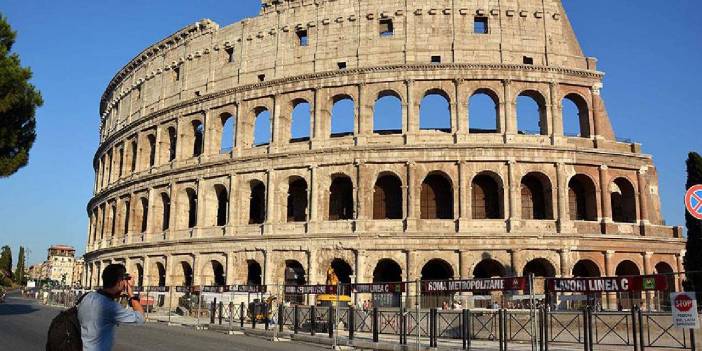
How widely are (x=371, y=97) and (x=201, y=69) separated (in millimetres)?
12420

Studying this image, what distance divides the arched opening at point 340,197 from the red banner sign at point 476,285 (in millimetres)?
15256

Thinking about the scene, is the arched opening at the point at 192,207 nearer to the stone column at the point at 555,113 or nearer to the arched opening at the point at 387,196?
the arched opening at the point at 387,196

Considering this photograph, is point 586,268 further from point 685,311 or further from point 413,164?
point 685,311

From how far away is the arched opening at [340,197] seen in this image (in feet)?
104

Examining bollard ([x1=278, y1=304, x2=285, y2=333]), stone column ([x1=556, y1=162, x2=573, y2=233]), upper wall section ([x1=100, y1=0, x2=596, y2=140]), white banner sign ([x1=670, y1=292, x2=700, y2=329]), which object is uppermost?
upper wall section ([x1=100, y1=0, x2=596, y2=140])

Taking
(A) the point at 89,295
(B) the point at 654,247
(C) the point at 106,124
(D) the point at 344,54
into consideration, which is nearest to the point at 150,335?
(A) the point at 89,295

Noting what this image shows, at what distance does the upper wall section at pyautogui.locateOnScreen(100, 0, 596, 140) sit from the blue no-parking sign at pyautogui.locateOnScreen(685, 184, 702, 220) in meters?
19.2

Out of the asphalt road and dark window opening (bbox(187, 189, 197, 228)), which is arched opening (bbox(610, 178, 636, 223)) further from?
dark window opening (bbox(187, 189, 197, 228))

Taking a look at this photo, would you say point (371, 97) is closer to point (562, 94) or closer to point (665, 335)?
point (562, 94)

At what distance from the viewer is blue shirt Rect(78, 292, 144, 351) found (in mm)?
4969

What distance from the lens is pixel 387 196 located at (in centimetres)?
3072

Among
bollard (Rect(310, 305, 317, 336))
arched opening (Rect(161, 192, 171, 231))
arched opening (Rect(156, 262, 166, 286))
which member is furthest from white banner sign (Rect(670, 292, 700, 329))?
arched opening (Rect(161, 192, 171, 231))

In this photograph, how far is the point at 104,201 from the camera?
44656 millimetres

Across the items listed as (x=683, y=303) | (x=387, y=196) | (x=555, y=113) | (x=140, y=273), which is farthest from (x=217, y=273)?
(x=683, y=303)
